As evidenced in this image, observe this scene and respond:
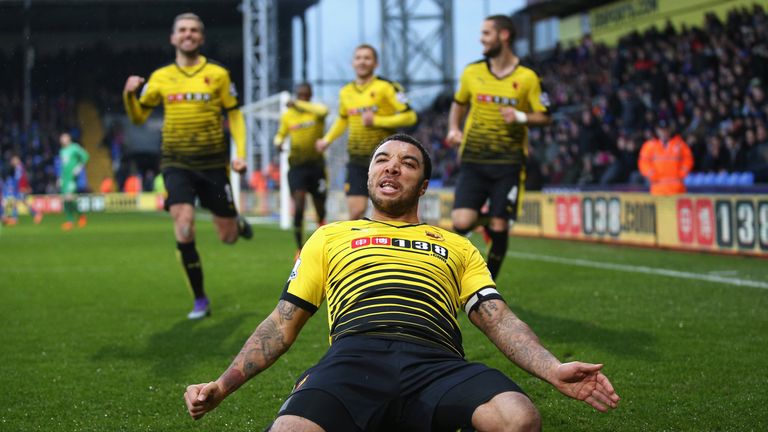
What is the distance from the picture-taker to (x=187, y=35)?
826 centimetres

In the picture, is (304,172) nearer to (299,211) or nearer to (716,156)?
Result: (299,211)

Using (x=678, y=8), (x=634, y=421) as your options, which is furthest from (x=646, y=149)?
(x=634, y=421)

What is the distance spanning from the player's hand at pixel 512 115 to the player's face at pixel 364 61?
3441 millimetres

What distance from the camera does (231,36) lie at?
5525cm

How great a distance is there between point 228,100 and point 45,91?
4793cm

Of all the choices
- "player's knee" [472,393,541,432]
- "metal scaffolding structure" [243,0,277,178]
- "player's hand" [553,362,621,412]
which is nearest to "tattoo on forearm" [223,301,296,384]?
"player's knee" [472,393,541,432]

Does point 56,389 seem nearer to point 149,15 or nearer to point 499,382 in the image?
point 499,382

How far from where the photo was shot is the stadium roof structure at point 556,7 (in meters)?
31.7

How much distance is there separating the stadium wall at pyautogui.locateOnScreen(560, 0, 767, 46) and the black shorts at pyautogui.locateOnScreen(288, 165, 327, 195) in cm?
1337

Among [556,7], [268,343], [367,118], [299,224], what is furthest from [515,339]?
[556,7]

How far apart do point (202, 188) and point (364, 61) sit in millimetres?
3337

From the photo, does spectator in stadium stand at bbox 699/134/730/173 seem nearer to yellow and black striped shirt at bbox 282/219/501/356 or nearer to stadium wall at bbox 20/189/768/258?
stadium wall at bbox 20/189/768/258

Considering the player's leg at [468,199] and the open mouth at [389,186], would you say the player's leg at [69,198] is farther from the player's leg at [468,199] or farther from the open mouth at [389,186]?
the open mouth at [389,186]

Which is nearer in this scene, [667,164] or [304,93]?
[304,93]
